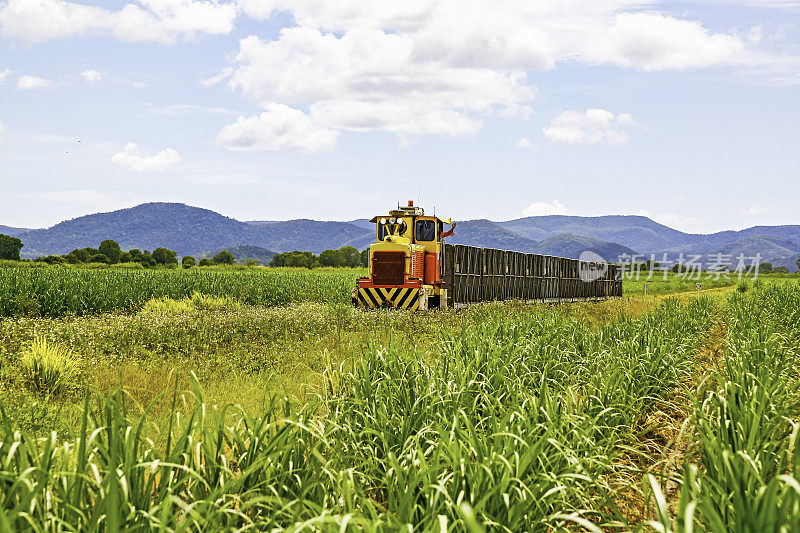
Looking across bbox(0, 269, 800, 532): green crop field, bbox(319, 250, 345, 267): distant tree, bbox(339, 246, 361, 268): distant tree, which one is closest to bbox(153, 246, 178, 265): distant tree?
bbox(319, 250, 345, 267): distant tree

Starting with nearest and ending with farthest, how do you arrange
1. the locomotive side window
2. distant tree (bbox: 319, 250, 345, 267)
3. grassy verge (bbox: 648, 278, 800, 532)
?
grassy verge (bbox: 648, 278, 800, 532), the locomotive side window, distant tree (bbox: 319, 250, 345, 267)

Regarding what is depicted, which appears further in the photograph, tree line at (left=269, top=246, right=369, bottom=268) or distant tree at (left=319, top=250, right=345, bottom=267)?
distant tree at (left=319, top=250, right=345, bottom=267)

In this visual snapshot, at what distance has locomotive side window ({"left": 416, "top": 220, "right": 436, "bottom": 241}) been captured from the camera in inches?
824

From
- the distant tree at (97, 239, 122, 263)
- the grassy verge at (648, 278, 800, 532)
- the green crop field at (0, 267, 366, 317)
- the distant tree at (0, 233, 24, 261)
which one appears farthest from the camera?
the distant tree at (0, 233, 24, 261)

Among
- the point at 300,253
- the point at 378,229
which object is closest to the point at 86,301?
the point at 378,229

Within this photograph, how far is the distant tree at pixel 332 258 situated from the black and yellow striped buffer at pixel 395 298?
8485cm

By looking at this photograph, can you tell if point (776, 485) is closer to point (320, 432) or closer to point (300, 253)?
point (320, 432)

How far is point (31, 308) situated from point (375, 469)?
774 inches

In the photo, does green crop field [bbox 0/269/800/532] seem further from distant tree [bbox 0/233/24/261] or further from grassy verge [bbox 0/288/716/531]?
distant tree [bbox 0/233/24/261]

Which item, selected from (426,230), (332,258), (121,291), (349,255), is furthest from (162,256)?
(426,230)

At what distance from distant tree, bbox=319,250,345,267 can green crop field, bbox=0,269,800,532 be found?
9114 cm

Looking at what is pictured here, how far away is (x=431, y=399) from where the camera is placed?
577 cm

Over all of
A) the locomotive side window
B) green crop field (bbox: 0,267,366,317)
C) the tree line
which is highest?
the locomotive side window

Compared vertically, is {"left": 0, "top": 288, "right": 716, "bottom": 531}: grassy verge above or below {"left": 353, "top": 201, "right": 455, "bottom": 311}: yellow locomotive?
below
